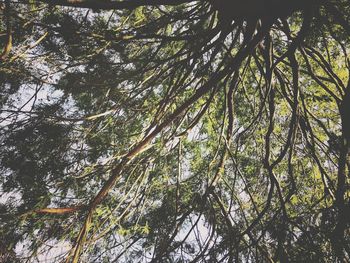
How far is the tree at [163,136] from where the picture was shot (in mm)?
2033

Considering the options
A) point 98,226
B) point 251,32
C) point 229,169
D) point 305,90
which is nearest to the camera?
point 251,32

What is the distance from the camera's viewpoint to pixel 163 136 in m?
2.95

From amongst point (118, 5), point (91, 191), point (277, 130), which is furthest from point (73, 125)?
point (277, 130)

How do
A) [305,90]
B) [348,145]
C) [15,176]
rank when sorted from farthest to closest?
1. [305,90]
2. [15,176]
3. [348,145]

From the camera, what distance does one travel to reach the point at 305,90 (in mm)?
3510

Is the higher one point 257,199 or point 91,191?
point 257,199

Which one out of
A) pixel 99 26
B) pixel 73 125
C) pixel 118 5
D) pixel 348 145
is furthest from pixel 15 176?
pixel 348 145

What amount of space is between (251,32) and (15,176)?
2.55m

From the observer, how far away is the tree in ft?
6.67

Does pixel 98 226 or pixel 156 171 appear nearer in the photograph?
pixel 98 226

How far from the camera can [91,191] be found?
3.02m

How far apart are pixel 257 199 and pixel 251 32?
194 cm

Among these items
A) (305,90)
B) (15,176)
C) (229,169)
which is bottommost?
(15,176)

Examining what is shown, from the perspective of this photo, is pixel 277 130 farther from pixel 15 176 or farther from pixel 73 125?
pixel 15 176
